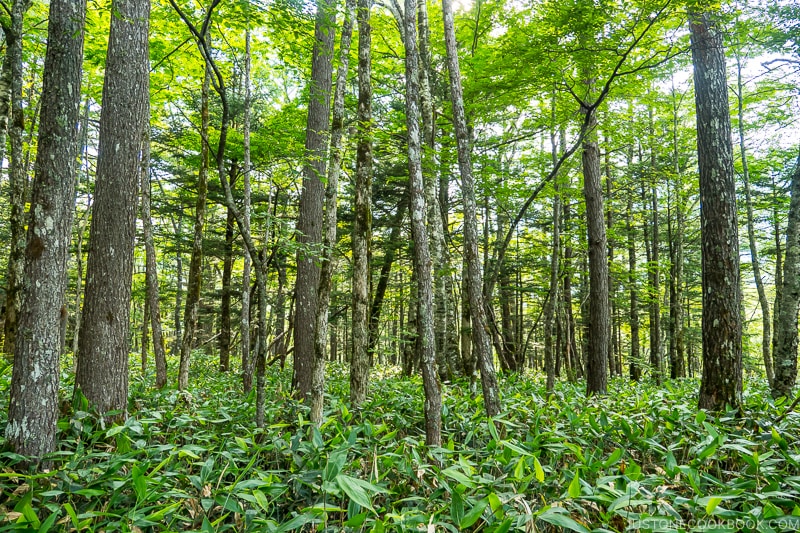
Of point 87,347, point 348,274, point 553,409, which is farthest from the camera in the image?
point 348,274

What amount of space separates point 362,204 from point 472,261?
182cm

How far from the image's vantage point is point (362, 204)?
5.99m

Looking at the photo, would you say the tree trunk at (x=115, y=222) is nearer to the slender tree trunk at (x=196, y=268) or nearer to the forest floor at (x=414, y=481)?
the forest floor at (x=414, y=481)

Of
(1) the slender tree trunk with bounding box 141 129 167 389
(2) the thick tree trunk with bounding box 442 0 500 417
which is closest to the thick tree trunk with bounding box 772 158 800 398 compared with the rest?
(2) the thick tree trunk with bounding box 442 0 500 417

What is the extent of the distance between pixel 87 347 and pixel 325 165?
4933mm

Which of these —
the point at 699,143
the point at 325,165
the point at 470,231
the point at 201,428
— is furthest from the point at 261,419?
the point at 699,143

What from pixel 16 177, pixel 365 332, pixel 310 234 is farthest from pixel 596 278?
pixel 16 177

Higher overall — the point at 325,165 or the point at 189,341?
the point at 325,165

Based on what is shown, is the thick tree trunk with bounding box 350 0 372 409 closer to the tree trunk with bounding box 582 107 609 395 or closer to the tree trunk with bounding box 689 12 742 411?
the tree trunk with bounding box 689 12 742 411

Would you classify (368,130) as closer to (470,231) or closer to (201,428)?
(470,231)

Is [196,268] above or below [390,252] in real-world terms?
below

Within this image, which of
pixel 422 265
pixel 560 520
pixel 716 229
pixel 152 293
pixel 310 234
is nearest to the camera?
pixel 560 520

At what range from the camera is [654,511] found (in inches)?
104

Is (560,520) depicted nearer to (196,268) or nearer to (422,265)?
(422,265)
